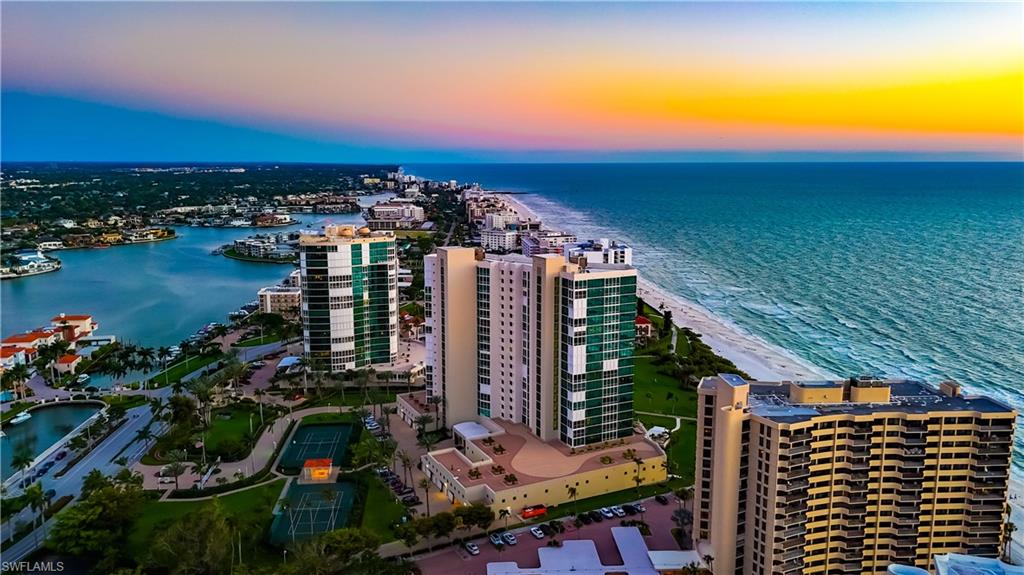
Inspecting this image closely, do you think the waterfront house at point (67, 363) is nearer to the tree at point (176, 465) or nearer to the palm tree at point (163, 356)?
the palm tree at point (163, 356)

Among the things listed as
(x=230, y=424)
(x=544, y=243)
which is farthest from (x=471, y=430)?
(x=544, y=243)

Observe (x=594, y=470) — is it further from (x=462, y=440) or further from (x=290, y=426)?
(x=290, y=426)

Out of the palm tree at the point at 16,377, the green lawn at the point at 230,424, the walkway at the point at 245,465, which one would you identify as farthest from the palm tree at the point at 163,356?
the walkway at the point at 245,465

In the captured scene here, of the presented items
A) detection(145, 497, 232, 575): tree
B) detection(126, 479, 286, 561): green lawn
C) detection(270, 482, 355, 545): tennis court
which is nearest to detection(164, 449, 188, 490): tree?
detection(126, 479, 286, 561): green lawn

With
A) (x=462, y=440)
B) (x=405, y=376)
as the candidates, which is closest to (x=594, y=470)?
(x=462, y=440)

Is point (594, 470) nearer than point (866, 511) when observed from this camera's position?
No

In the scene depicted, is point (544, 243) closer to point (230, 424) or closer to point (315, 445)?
point (230, 424)
